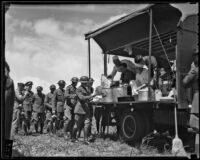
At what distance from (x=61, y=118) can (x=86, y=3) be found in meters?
7.65

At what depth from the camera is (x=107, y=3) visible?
4.93 meters

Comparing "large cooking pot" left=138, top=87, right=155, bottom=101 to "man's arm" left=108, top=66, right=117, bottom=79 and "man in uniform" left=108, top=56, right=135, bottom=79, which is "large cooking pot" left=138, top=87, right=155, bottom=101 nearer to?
"man in uniform" left=108, top=56, right=135, bottom=79

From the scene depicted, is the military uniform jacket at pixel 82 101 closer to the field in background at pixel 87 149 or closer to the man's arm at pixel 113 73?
the field in background at pixel 87 149

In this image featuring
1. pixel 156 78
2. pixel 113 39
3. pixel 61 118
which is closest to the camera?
pixel 156 78

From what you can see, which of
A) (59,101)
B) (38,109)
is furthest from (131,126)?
(38,109)

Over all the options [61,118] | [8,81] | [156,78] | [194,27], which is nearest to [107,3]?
[8,81]

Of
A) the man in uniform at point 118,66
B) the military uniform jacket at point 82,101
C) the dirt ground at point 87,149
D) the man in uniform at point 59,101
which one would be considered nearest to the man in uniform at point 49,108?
the man in uniform at point 59,101

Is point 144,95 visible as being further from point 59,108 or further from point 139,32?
point 59,108

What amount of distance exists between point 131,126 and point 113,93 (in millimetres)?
1060

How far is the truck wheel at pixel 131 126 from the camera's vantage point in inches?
311

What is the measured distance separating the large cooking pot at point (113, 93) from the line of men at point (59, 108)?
1.46ft

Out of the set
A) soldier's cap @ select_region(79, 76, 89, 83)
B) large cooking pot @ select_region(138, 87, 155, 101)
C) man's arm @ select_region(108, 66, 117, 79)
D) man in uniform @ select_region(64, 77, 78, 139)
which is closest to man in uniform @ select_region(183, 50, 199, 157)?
large cooking pot @ select_region(138, 87, 155, 101)

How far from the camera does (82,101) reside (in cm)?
925

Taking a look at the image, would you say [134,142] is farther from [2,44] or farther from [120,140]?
[2,44]
